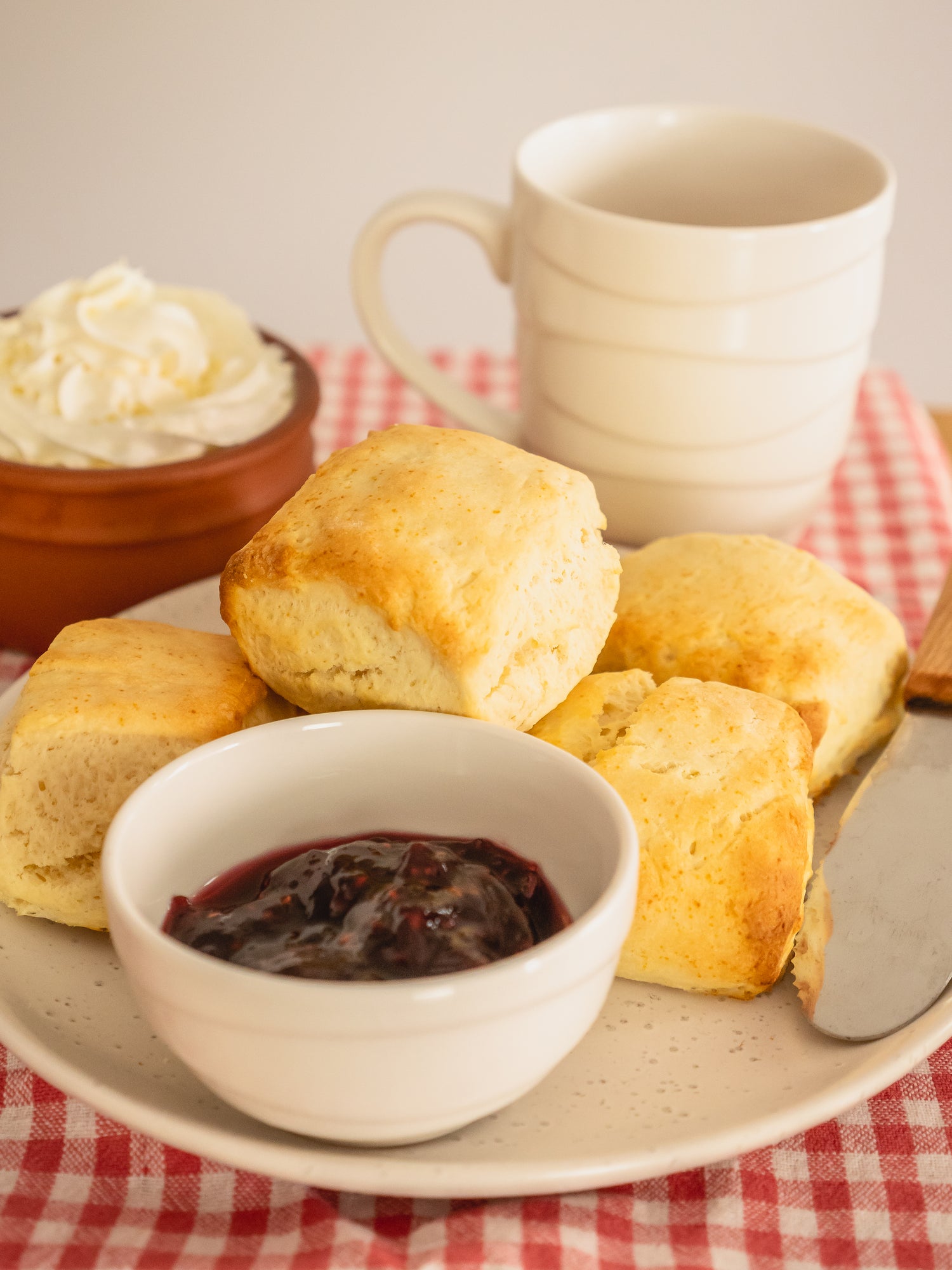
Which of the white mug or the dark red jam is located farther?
the white mug

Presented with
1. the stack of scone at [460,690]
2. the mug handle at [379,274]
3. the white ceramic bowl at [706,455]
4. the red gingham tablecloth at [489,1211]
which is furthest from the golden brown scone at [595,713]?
the mug handle at [379,274]

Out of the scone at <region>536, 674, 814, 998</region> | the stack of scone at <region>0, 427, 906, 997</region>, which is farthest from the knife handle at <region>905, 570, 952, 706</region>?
the scone at <region>536, 674, 814, 998</region>

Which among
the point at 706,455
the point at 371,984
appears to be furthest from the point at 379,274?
the point at 371,984

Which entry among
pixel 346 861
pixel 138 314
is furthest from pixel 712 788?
pixel 138 314

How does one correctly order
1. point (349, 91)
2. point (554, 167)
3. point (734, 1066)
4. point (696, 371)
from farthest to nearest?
point (349, 91), point (554, 167), point (696, 371), point (734, 1066)

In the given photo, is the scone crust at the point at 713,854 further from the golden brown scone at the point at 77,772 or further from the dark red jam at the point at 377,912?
the golden brown scone at the point at 77,772

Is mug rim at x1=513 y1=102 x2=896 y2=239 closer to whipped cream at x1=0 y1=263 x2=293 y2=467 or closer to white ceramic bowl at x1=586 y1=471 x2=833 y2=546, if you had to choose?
white ceramic bowl at x1=586 y1=471 x2=833 y2=546

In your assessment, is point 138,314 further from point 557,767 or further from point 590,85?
point 590,85
